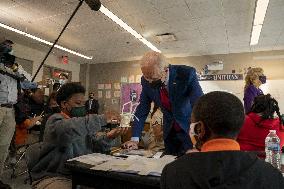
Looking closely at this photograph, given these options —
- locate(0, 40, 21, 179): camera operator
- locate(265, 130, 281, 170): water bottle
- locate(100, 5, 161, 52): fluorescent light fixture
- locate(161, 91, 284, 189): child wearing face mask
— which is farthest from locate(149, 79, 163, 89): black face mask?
locate(100, 5, 161, 52): fluorescent light fixture

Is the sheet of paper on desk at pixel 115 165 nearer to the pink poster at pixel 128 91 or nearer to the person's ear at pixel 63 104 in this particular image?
the person's ear at pixel 63 104

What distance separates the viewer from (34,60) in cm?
822

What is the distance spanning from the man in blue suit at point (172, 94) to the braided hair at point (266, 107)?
66cm

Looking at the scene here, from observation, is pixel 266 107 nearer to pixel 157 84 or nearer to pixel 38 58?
pixel 157 84

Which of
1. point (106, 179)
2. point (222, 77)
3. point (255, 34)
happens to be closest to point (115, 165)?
point (106, 179)

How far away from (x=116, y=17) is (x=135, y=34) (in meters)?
1.20

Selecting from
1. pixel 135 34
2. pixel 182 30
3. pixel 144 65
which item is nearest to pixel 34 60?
pixel 135 34

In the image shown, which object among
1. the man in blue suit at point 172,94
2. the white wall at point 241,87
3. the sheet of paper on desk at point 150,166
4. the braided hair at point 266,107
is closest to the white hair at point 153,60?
the man in blue suit at point 172,94

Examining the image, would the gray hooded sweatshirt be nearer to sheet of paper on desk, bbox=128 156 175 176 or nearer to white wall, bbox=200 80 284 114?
sheet of paper on desk, bbox=128 156 175 176

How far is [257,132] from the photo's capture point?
7.18ft

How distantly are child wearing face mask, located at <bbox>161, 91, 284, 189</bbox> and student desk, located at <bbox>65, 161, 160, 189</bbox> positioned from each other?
0.42m

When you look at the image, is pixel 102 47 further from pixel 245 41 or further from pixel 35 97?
pixel 245 41

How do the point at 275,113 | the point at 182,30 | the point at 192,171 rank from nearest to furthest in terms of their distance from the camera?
the point at 192,171 → the point at 275,113 → the point at 182,30

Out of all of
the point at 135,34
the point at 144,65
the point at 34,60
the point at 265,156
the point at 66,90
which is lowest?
the point at 265,156
